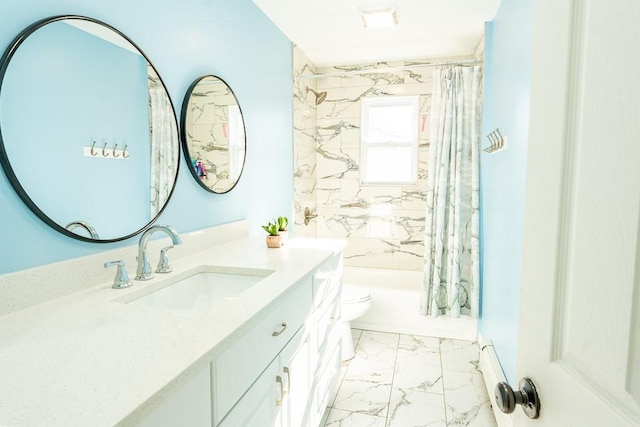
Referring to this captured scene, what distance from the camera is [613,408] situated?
1.46ft

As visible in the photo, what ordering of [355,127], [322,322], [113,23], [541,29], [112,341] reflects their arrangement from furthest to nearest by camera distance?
[355,127] → [322,322] → [113,23] → [112,341] → [541,29]

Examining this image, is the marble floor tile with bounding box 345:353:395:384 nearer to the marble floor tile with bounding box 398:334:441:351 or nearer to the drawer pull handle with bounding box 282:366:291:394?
the marble floor tile with bounding box 398:334:441:351

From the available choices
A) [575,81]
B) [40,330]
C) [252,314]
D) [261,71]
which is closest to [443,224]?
[261,71]

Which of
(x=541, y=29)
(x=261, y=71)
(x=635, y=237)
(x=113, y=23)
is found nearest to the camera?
(x=635, y=237)

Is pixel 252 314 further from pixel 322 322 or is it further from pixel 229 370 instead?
pixel 322 322

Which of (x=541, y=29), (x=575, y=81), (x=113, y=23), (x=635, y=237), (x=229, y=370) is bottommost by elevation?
(x=229, y=370)

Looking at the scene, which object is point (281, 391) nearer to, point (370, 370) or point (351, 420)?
point (351, 420)

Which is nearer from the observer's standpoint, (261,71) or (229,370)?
(229,370)

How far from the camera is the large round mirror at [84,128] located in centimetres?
103

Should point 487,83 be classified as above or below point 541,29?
above

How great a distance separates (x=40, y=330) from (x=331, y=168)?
3191 mm

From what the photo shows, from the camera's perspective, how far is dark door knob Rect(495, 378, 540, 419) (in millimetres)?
653

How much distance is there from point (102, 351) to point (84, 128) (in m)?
0.78

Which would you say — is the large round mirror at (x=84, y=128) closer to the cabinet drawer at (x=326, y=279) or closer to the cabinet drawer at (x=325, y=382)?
the cabinet drawer at (x=326, y=279)
